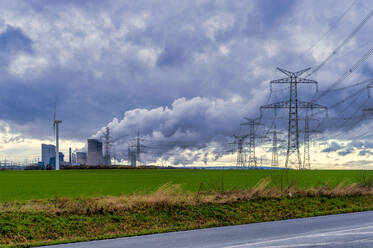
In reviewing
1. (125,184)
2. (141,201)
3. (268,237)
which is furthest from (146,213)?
(125,184)

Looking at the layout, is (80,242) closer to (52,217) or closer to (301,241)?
(52,217)

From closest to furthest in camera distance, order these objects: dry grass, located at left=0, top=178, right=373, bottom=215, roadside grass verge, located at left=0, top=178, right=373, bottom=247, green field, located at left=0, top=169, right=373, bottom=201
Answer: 1. roadside grass verge, located at left=0, top=178, right=373, bottom=247
2. dry grass, located at left=0, top=178, right=373, bottom=215
3. green field, located at left=0, top=169, right=373, bottom=201

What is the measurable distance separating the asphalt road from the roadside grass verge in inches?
45.6

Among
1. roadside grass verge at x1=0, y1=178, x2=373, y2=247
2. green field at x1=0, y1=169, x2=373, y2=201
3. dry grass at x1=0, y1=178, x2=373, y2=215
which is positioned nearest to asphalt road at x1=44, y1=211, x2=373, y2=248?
roadside grass verge at x1=0, y1=178, x2=373, y2=247

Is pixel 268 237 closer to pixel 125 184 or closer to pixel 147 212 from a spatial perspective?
pixel 147 212

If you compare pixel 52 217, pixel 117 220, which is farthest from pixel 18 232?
pixel 117 220

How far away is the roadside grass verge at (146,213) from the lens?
13555 mm

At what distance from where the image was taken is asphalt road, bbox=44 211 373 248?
10750mm

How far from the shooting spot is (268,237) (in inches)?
466

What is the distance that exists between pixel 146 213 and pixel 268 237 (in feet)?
19.0

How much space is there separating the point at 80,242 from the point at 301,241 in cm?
676

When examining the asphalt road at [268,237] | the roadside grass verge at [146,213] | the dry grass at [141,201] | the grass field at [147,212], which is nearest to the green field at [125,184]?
the dry grass at [141,201]

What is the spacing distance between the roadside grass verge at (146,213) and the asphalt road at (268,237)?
116 cm

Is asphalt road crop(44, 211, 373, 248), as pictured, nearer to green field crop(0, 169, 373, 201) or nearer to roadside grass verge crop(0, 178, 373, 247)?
roadside grass verge crop(0, 178, 373, 247)
